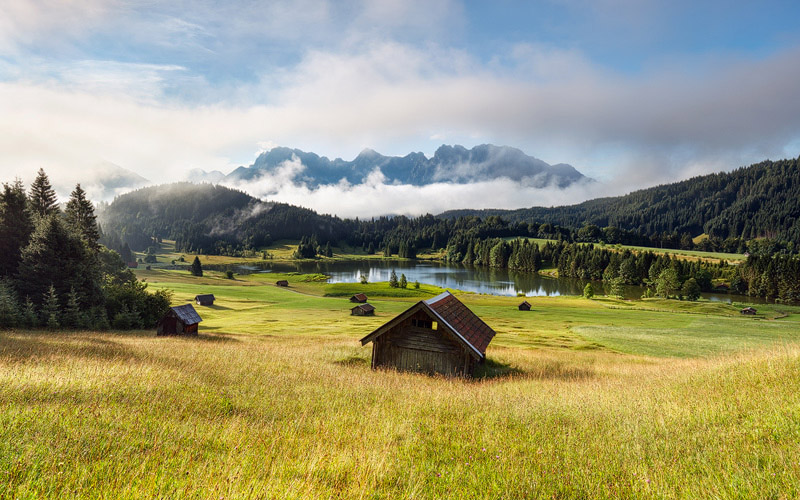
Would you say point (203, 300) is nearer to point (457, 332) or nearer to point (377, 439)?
point (457, 332)

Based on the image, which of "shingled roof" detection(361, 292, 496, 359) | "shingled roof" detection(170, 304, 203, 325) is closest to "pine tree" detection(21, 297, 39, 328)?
"shingled roof" detection(170, 304, 203, 325)

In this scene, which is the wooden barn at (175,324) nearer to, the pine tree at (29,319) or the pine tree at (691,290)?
the pine tree at (29,319)

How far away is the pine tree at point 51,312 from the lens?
3006cm

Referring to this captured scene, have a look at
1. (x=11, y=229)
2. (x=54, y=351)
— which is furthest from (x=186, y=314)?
(x=54, y=351)

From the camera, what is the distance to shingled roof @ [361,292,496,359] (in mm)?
21344

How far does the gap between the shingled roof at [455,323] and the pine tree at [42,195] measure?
55.7 metres

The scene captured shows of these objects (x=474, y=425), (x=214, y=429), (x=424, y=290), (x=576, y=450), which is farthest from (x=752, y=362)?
(x=424, y=290)

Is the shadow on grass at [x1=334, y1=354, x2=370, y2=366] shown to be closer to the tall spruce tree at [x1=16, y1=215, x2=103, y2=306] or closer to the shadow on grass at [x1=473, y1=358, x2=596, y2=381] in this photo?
the shadow on grass at [x1=473, y1=358, x2=596, y2=381]

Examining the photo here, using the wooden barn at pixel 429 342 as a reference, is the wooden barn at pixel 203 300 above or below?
below

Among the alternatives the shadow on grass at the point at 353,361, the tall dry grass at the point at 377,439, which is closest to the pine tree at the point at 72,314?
the shadow on grass at the point at 353,361

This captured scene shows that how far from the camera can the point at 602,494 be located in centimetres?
533

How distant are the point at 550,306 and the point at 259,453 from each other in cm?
8389

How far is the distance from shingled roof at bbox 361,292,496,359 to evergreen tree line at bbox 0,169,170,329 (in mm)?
29523

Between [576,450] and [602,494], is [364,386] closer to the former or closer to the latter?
[576,450]
